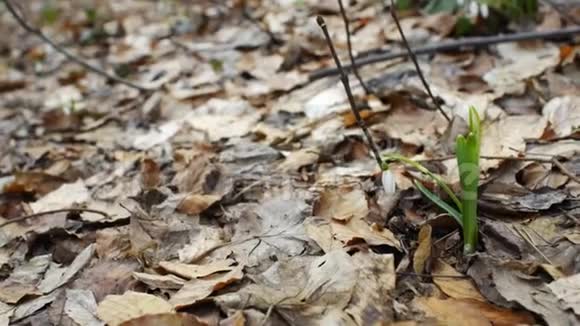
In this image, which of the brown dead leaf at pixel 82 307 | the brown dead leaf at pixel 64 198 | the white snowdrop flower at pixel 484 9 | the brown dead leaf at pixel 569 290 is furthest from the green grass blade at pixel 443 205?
the white snowdrop flower at pixel 484 9

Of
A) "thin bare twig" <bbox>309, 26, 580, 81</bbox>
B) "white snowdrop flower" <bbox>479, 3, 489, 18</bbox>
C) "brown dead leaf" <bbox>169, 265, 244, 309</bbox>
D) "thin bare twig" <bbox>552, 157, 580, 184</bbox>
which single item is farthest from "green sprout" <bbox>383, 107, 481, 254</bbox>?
"white snowdrop flower" <bbox>479, 3, 489, 18</bbox>

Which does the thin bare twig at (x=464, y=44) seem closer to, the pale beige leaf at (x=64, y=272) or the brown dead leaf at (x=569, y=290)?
the pale beige leaf at (x=64, y=272)

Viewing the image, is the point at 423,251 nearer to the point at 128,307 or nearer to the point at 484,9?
the point at 128,307

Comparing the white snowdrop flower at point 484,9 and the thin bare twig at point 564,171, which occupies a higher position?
the white snowdrop flower at point 484,9

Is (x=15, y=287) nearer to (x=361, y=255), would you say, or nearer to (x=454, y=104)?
(x=361, y=255)

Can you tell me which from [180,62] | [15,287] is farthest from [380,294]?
[180,62]
